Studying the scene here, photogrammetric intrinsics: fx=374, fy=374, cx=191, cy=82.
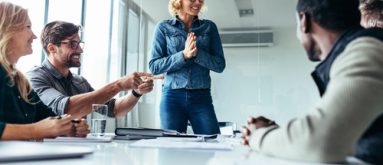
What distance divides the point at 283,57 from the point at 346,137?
13.4 ft

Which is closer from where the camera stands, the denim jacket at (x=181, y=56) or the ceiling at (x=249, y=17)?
the denim jacket at (x=181, y=56)

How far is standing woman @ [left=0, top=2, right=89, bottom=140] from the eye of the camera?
122 cm

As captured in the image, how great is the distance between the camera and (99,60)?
405 centimetres

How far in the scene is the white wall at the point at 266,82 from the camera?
178 inches

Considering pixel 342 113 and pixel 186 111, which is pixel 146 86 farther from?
pixel 342 113

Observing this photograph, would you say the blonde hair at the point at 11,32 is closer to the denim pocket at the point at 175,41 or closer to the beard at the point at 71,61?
the beard at the point at 71,61

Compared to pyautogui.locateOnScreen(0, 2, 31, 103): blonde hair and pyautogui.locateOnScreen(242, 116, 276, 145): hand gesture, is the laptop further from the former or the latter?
pyautogui.locateOnScreen(0, 2, 31, 103): blonde hair

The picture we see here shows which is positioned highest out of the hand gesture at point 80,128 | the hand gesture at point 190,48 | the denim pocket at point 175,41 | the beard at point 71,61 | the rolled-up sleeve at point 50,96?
the denim pocket at point 175,41

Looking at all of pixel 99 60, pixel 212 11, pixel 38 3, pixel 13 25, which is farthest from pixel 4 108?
pixel 212 11

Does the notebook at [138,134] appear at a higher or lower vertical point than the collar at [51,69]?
lower

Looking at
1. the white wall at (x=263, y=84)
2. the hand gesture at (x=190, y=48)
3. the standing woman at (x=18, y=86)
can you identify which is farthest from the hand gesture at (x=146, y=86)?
the white wall at (x=263, y=84)

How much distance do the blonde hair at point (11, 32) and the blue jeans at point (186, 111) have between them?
35.0 inches

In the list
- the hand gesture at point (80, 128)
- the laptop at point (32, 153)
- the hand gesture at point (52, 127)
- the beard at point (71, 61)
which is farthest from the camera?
the beard at point (71, 61)

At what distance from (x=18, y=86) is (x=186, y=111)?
40.7 inches
